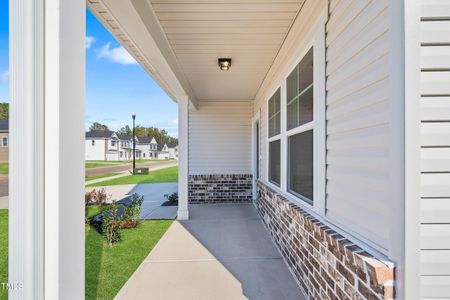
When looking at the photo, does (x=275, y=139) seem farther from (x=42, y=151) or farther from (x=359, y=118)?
(x=42, y=151)

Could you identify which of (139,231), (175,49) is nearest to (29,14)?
(175,49)

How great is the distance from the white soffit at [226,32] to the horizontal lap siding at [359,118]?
0.85 metres

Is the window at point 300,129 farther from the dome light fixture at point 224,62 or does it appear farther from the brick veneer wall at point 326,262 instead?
the dome light fixture at point 224,62

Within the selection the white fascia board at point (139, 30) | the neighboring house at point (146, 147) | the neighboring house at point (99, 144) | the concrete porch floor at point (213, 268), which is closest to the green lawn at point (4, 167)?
the white fascia board at point (139, 30)

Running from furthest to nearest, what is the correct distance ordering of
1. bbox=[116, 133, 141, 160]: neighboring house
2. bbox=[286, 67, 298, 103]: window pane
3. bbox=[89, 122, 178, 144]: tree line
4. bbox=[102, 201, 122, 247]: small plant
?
bbox=[89, 122, 178, 144]: tree line
bbox=[116, 133, 141, 160]: neighboring house
bbox=[102, 201, 122, 247]: small plant
bbox=[286, 67, 298, 103]: window pane

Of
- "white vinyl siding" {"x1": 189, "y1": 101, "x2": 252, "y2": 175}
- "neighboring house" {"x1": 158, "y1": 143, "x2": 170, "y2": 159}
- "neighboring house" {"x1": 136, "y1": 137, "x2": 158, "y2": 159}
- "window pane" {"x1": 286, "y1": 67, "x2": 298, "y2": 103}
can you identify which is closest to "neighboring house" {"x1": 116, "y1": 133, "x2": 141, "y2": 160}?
"neighboring house" {"x1": 136, "y1": 137, "x2": 158, "y2": 159}

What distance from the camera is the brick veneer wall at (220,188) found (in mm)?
7066

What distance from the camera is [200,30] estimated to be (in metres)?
3.02

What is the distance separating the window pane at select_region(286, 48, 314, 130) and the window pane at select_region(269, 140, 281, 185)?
89cm

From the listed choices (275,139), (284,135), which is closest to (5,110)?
(284,135)

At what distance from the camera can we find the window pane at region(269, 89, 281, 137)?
4180mm

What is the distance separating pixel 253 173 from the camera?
699 cm

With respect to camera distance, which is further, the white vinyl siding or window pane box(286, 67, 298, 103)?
the white vinyl siding

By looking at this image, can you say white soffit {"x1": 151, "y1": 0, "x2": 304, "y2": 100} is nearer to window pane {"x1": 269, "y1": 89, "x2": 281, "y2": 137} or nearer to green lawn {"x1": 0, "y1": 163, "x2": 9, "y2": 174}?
window pane {"x1": 269, "y1": 89, "x2": 281, "y2": 137}
